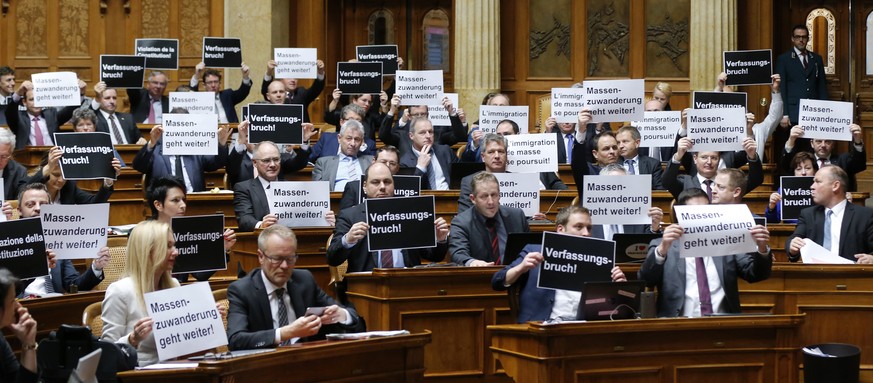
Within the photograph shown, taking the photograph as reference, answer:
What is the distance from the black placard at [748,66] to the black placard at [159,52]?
20.0 feet

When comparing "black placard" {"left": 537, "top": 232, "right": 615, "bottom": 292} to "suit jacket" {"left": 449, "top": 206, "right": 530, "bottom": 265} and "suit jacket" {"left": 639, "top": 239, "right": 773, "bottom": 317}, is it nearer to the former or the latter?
"suit jacket" {"left": 639, "top": 239, "right": 773, "bottom": 317}

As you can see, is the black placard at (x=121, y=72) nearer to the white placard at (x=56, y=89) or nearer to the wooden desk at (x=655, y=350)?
the white placard at (x=56, y=89)

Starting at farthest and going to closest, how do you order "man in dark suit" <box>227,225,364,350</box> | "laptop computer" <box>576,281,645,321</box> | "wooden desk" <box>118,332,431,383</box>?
"laptop computer" <box>576,281,645,321</box> → "man in dark suit" <box>227,225,364,350</box> → "wooden desk" <box>118,332,431,383</box>

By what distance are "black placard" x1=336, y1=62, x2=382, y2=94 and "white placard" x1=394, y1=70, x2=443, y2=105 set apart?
1.72ft

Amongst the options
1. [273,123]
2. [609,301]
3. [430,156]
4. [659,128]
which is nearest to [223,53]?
[273,123]

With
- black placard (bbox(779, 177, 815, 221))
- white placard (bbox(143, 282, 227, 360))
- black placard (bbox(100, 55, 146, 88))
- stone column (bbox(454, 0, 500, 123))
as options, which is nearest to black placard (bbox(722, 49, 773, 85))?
black placard (bbox(779, 177, 815, 221))

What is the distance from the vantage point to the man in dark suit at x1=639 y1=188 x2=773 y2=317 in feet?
25.9

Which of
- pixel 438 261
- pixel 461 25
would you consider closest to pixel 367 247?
pixel 438 261

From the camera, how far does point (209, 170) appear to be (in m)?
12.2

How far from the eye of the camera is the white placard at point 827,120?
1157cm

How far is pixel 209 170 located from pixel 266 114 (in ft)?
3.01

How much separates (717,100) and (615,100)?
3.65 ft

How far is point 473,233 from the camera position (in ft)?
29.3

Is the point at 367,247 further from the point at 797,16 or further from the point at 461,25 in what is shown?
the point at 797,16
